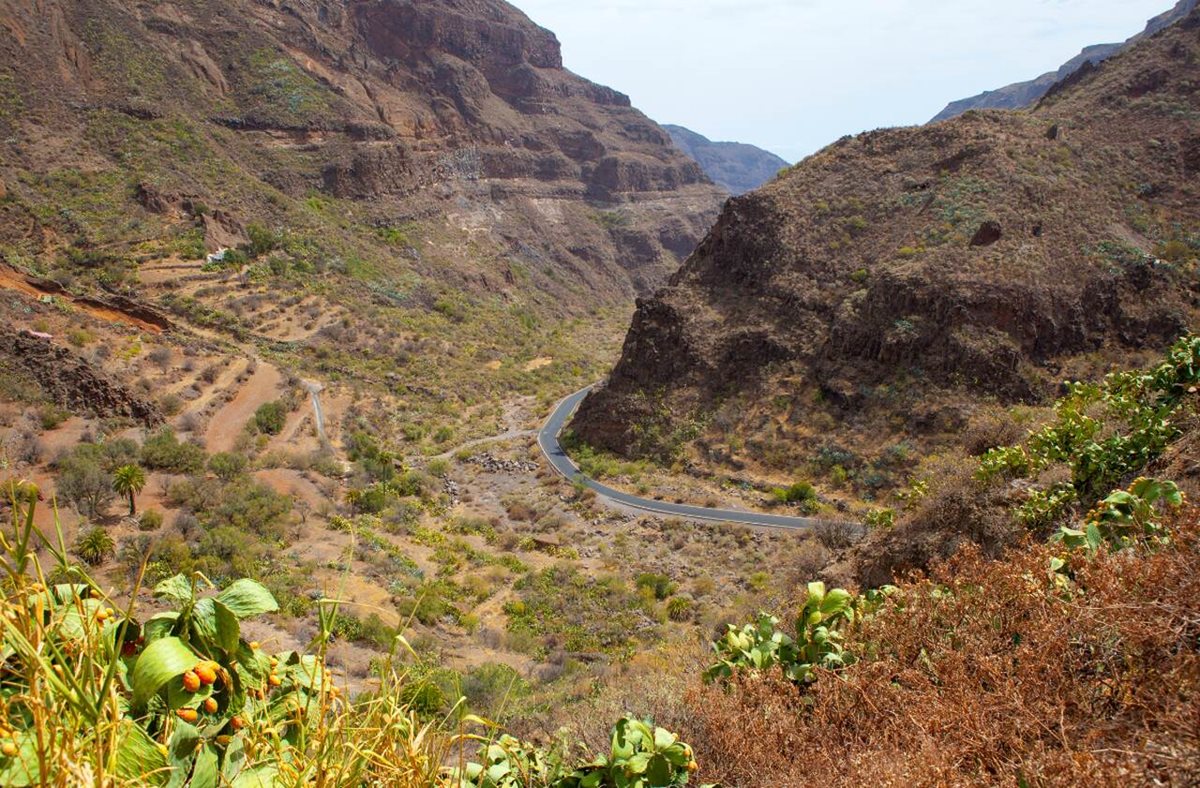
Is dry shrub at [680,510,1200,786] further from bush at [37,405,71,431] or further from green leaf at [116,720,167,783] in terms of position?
bush at [37,405,71,431]

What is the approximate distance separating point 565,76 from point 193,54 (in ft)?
207

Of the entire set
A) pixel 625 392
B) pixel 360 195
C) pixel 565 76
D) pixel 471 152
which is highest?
pixel 565 76

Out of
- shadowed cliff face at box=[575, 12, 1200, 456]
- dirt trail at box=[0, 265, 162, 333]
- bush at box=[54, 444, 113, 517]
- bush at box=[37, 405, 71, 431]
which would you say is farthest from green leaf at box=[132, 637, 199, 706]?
dirt trail at box=[0, 265, 162, 333]

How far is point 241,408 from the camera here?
83.5 feet

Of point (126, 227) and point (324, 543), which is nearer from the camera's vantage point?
point (324, 543)

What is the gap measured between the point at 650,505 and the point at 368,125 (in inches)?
2030

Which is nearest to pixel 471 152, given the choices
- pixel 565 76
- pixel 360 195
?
pixel 360 195

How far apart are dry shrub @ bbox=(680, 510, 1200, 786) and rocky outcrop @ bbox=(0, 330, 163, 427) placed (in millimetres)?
22523

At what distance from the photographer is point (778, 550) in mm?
20609

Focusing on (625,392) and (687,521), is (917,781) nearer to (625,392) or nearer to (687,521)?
(687,521)

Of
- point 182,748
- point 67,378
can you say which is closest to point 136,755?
point 182,748

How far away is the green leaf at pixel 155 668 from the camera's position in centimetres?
184

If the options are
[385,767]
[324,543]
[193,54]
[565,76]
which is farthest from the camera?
[565,76]

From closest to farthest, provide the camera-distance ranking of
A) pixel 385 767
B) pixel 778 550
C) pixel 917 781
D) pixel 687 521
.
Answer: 1. pixel 385 767
2. pixel 917 781
3. pixel 778 550
4. pixel 687 521
